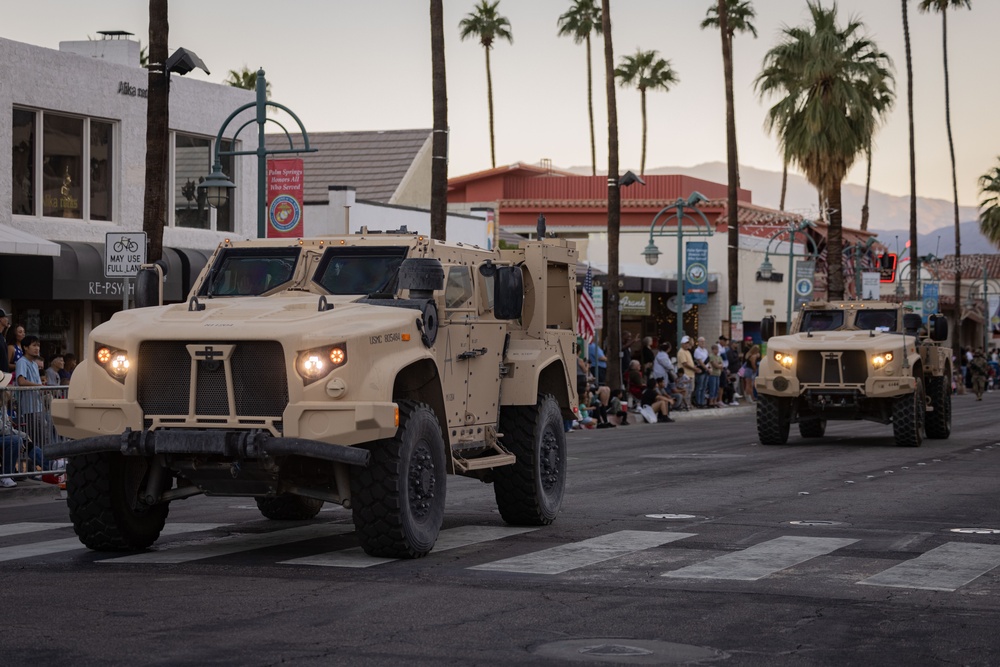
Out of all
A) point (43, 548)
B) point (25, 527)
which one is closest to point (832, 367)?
point (25, 527)

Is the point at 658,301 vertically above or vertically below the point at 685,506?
above

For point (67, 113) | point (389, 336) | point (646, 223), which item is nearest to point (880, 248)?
point (646, 223)

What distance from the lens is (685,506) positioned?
1565 cm

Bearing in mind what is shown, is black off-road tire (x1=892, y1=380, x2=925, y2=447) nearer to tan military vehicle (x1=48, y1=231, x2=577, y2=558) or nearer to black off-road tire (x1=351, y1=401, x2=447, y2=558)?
tan military vehicle (x1=48, y1=231, x2=577, y2=558)

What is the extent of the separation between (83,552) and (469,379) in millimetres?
3293

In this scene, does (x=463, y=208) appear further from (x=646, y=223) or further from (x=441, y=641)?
(x=441, y=641)

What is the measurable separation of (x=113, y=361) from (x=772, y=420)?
16.8 meters

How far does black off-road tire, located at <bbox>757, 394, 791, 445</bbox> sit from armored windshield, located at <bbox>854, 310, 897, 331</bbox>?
2.11m

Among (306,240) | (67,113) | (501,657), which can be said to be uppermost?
Answer: (67,113)

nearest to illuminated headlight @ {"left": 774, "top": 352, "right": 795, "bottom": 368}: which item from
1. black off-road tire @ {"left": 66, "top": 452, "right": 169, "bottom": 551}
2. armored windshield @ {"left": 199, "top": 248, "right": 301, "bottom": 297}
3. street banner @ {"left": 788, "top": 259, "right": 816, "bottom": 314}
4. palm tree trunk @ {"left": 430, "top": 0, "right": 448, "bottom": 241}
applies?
palm tree trunk @ {"left": 430, "top": 0, "right": 448, "bottom": 241}

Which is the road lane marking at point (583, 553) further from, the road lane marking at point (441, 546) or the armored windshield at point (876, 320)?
the armored windshield at point (876, 320)

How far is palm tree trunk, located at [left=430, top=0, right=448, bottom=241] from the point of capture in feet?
102

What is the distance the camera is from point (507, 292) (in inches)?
489

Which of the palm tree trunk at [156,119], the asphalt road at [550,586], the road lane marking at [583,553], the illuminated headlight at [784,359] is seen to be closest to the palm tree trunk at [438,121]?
the illuminated headlight at [784,359]
